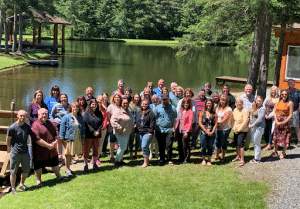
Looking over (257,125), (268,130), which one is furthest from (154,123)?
(268,130)

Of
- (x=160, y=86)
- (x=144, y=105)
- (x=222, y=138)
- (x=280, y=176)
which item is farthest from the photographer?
(x=160, y=86)

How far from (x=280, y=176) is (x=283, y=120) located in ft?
5.05

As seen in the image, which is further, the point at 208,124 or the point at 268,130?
the point at 268,130

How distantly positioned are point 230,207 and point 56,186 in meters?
3.38

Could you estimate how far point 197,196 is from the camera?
695 cm

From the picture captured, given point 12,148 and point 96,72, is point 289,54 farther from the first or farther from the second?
point 96,72

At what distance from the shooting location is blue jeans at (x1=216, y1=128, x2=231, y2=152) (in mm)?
8594

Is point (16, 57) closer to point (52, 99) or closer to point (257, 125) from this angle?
point (52, 99)

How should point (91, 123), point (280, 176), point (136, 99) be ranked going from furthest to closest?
point (136, 99) < point (91, 123) < point (280, 176)

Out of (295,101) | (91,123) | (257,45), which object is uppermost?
(257,45)

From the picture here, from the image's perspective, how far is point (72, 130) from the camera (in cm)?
775

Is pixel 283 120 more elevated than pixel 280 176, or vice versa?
pixel 283 120

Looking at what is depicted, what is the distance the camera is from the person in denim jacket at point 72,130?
25.5ft

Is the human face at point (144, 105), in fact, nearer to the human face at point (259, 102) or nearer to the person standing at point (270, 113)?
the human face at point (259, 102)
